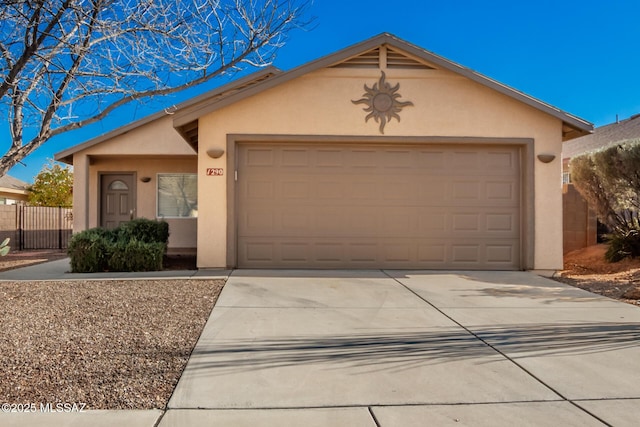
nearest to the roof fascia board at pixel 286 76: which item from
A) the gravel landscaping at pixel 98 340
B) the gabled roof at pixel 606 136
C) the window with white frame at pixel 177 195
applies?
the gravel landscaping at pixel 98 340

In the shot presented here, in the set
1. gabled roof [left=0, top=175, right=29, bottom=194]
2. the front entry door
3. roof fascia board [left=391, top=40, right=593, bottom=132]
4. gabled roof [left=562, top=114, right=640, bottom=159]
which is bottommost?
the front entry door

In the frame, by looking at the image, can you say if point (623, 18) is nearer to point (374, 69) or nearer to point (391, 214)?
point (374, 69)

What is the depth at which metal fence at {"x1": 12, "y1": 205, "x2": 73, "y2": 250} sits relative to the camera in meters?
15.0

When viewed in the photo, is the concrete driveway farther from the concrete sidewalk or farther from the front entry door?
the front entry door

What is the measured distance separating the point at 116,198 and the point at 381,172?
8.63m

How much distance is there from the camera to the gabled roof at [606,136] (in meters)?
20.3

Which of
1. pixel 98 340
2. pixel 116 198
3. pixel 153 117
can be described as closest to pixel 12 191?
pixel 116 198

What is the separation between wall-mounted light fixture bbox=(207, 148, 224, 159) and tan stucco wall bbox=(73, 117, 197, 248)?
152 inches

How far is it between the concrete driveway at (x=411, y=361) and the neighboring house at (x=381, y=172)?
2171 millimetres

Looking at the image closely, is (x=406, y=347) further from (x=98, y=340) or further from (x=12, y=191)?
(x=12, y=191)

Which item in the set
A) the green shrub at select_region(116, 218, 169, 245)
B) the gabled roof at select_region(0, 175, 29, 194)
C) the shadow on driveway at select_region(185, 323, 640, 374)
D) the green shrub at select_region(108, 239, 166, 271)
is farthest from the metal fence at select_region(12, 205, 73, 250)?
the shadow on driveway at select_region(185, 323, 640, 374)

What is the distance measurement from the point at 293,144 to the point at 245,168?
1.07m

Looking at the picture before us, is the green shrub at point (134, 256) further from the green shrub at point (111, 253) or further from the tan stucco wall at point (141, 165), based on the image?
the tan stucco wall at point (141, 165)

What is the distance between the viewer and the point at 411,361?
12.9ft
